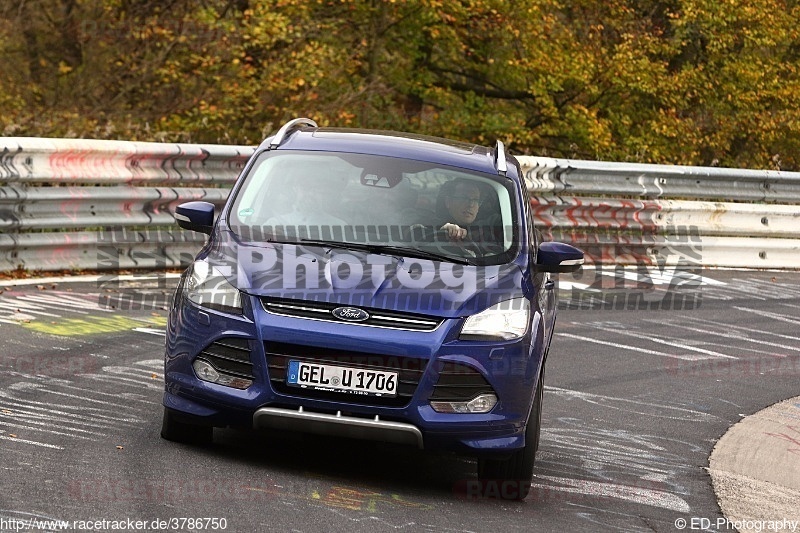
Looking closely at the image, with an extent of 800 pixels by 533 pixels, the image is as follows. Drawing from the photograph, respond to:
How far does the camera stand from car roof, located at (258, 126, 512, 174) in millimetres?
8109

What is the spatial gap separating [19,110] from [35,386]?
13.9 meters

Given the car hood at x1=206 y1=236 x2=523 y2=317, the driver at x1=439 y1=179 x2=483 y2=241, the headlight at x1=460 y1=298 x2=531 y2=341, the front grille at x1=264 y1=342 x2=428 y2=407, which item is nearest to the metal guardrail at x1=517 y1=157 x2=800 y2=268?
the driver at x1=439 y1=179 x2=483 y2=241

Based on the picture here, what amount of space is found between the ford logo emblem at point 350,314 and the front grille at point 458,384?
43 centimetres

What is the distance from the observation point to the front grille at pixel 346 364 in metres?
6.43

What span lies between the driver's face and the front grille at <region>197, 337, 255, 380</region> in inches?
65.5

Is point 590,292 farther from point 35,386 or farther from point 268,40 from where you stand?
point 268,40

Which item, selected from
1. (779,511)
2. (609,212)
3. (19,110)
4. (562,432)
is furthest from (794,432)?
(19,110)

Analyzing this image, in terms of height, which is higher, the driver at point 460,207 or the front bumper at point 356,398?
the driver at point 460,207

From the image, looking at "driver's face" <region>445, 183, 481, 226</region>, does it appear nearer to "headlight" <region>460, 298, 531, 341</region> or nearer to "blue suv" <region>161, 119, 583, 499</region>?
"blue suv" <region>161, 119, 583, 499</region>

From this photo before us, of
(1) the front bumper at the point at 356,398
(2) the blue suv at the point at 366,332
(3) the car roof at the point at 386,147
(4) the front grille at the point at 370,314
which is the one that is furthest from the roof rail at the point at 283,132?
(4) the front grille at the point at 370,314

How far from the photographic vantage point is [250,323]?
6.52 m

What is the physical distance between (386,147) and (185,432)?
84.0 inches

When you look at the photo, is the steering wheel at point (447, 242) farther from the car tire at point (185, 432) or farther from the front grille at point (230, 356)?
the car tire at point (185, 432)

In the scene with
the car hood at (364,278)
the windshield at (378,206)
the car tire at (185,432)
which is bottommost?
the car tire at (185,432)
